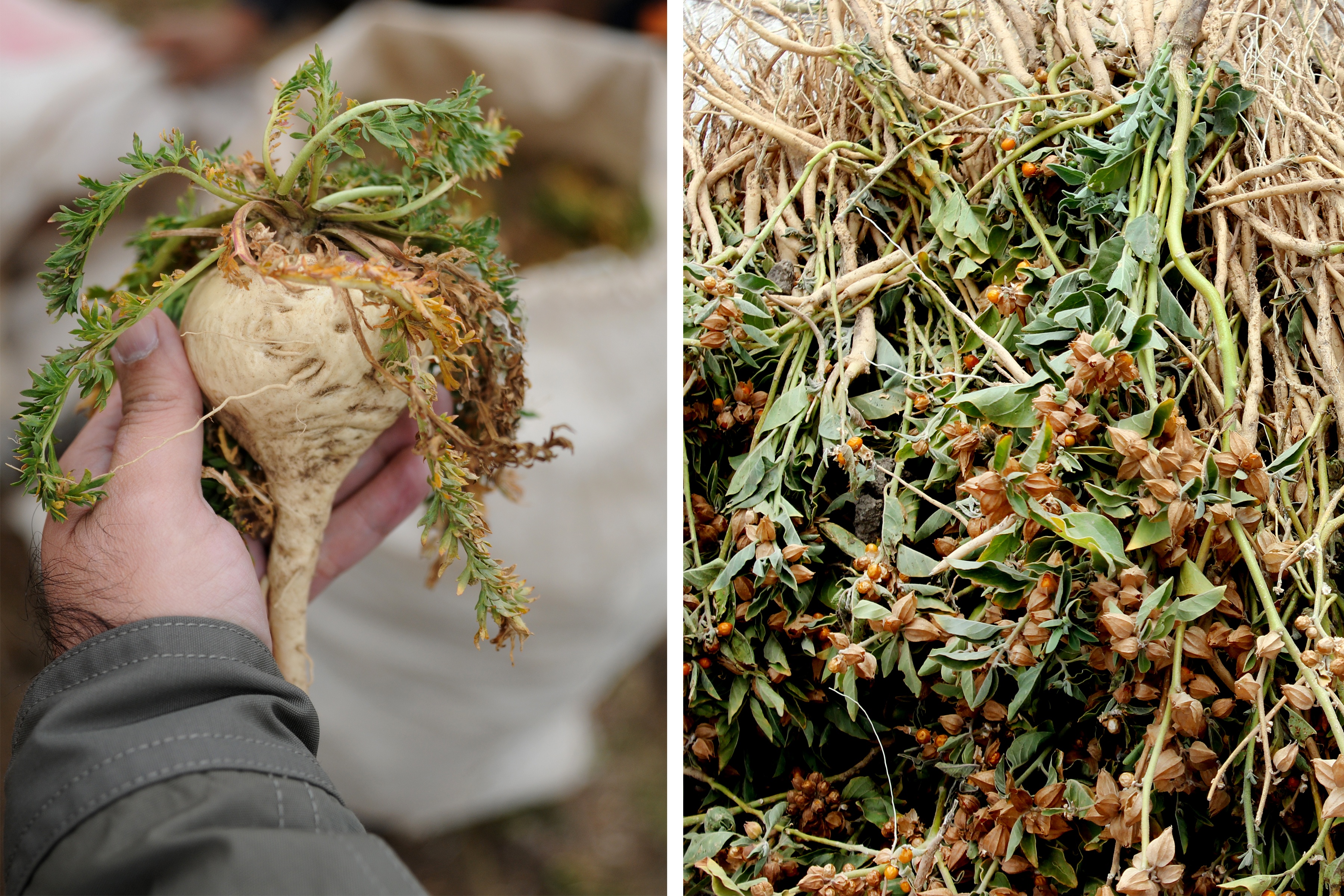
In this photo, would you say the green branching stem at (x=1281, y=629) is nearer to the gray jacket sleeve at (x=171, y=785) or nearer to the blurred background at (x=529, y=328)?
the gray jacket sleeve at (x=171, y=785)

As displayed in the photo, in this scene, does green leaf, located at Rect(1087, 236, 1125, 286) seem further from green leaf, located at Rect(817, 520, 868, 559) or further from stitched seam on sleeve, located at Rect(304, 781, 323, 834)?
stitched seam on sleeve, located at Rect(304, 781, 323, 834)

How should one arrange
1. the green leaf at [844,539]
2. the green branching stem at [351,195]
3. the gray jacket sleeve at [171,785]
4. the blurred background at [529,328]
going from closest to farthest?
the gray jacket sleeve at [171,785], the green branching stem at [351,195], the green leaf at [844,539], the blurred background at [529,328]

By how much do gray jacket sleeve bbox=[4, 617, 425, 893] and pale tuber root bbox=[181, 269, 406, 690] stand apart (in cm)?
8

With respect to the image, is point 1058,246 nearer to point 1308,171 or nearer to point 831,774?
point 1308,171

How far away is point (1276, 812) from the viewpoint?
0.48 meters

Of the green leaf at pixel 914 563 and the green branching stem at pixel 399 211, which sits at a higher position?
the green branching stem at pixel 399 211

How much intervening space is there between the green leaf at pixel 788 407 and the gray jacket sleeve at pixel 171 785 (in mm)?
346

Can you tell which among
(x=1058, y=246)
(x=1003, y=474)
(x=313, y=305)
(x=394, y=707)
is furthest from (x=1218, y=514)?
(x=394, y=707)

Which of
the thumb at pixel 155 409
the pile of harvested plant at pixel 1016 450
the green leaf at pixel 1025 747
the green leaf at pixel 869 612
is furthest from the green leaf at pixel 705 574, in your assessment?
the thumb at pixel 155 409

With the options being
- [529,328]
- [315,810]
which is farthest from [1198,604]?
[529,328]

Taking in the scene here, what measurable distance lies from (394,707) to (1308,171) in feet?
3.29

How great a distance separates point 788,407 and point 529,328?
422 millimetres

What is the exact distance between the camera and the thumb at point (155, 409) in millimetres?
451

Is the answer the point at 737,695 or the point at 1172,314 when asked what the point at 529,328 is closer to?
the point at 737,695
